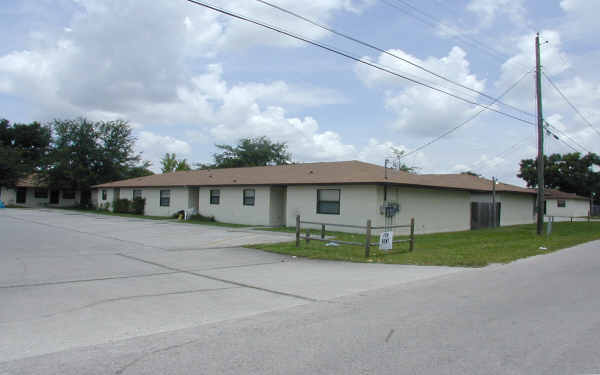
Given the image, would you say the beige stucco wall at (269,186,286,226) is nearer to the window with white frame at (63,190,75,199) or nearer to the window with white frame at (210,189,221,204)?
the window with white frame at (210,189,221,204)

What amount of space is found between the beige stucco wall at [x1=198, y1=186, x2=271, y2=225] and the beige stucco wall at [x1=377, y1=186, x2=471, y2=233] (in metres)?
8.08

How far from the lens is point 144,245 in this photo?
15594 millimetres

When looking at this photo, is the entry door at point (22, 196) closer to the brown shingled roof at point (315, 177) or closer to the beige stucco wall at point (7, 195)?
the beige stucco wall at point (7, 195)

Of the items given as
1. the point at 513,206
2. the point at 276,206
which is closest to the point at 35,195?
the point at 276,206

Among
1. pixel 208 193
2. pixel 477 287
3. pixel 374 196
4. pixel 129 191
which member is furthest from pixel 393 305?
pixel 129 191

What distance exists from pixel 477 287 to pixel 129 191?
3653 cm

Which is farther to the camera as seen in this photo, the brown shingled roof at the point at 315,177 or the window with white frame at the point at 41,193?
the window with white frame at the point at 41,193

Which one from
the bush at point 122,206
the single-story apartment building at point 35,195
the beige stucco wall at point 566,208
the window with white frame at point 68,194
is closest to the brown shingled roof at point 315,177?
the bush at point 122,206

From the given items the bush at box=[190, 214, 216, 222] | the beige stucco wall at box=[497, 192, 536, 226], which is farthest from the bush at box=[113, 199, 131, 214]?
the beige stucco wall at box=[497, 192, 536, 226]

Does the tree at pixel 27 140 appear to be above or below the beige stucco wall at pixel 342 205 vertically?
above

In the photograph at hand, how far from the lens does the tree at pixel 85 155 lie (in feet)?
154

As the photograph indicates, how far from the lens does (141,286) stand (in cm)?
855

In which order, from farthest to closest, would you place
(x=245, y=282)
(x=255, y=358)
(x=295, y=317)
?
(x=245, y=282) → (x=295, y=317) → (x=255, y=358)

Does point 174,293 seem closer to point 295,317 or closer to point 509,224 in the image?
point 295,317
